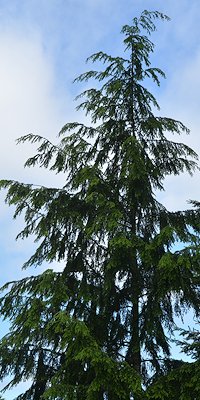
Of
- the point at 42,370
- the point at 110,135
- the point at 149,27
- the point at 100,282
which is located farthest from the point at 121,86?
the point at 42,370

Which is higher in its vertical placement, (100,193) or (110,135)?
(110,135)

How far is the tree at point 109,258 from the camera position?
8.74 meters

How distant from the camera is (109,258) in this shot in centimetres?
1081

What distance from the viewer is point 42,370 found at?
10383 mm

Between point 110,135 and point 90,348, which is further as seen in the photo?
point 110,135

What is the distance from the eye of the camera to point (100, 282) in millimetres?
11164

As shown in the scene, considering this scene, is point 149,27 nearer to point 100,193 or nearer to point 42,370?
point 100,193

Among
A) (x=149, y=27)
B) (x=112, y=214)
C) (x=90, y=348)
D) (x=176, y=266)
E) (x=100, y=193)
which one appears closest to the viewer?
(x=90, y=348)

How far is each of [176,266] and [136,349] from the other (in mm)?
2513

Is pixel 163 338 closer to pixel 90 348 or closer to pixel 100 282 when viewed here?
pixel 100 282

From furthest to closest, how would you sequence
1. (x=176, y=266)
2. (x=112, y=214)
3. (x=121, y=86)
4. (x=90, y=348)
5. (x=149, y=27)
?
(x=149, y=27)
(x=121, y=86)
(x=112, y=214)
(x=176, y=266)
(x=90, y=348)

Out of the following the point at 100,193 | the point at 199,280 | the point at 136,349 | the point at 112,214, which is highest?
the point at 100,193

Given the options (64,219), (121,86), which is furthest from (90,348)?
(121,86)

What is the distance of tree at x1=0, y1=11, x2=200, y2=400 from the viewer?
28.7ft
